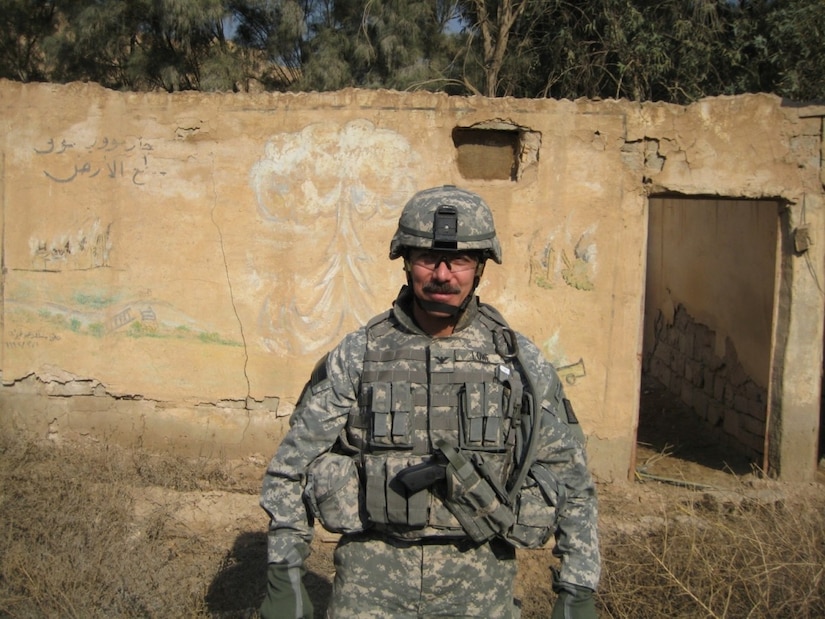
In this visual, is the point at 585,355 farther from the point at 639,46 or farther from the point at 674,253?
the point at 639,46

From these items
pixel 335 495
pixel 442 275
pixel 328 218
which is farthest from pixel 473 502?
pixel 328 218

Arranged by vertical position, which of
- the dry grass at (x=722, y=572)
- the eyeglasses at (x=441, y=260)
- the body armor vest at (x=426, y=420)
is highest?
the eyeglasses at (x=441, y=260)

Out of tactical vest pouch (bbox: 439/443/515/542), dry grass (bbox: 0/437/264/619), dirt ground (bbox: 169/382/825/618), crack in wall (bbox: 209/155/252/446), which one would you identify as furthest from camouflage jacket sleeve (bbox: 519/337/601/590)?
crack in wall (bbox: 209/155/252/446)

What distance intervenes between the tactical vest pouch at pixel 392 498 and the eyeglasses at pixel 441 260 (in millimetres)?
539

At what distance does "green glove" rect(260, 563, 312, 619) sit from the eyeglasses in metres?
0.90

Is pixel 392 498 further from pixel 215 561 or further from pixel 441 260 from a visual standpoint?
pixel 215 561

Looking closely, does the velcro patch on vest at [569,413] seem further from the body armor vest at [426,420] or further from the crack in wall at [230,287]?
the crack in wall at [230,287]

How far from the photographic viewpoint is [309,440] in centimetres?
214

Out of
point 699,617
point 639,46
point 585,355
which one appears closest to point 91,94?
point 585,355

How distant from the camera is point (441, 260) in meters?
2.17

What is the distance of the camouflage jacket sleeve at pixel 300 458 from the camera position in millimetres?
2127

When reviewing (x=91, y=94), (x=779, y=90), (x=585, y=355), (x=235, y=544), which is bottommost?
(x=235, y=544)

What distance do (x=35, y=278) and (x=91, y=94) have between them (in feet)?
4.20

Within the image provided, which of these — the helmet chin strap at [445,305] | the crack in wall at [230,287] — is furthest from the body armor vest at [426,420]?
the crack in wall at [230,287]
